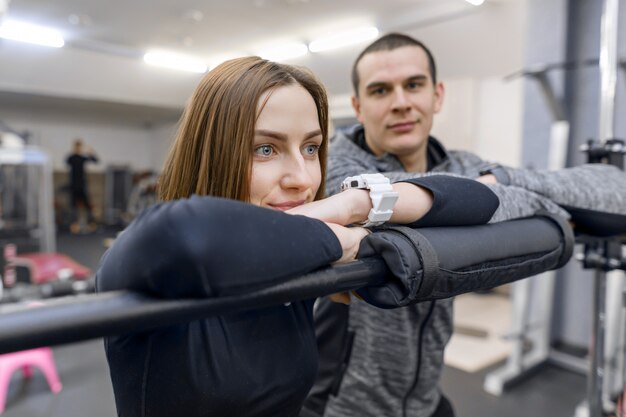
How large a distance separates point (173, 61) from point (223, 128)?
25.7 feet

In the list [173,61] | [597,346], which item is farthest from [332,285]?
[173,61]

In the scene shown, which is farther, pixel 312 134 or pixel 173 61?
pixel 173 61

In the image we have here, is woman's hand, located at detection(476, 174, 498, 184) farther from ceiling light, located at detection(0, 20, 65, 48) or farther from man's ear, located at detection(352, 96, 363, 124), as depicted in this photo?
ceiling light, located at detection(0, 20, 65, 48)

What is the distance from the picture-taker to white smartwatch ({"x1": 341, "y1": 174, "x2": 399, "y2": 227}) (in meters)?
0.56

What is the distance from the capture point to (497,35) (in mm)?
4691

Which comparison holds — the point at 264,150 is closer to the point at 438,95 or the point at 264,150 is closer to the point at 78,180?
the point at 438,95

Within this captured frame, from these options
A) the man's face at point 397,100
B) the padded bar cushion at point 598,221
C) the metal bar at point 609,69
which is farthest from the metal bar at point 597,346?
the man's face at point 397,100

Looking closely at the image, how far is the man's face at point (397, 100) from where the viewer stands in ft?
3.26

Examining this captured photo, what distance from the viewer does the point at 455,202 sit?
58cm

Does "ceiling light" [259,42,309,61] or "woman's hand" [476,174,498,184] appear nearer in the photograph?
"woman's hand" [476,174,498,184]

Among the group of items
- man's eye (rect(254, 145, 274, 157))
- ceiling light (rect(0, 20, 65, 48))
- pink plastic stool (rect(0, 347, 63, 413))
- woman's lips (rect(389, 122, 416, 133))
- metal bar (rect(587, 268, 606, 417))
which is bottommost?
pink plastic stool (rect(0, 347, 63, 413))

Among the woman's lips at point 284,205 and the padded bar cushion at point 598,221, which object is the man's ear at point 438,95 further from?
the woman's lips at point 284,205

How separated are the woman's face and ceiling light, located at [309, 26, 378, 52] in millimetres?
5695

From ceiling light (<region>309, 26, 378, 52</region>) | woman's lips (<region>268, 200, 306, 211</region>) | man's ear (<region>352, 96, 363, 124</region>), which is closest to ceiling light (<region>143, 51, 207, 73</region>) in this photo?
ceiling light (<region>309, 26, 378, 52</region>)
